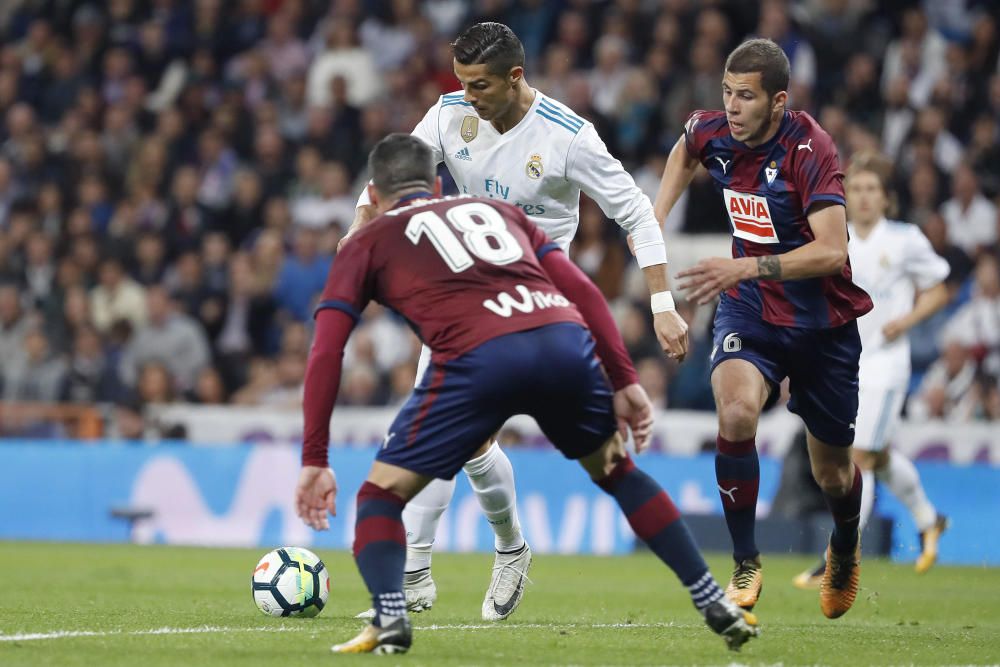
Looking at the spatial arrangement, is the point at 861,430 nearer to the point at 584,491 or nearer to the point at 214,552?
the point at 584,491

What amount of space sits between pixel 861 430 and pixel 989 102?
6.32m

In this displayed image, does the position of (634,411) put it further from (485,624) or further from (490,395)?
(485,624)

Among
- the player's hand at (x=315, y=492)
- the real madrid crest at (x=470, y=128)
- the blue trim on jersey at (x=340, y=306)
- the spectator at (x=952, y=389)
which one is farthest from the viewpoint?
the spectator at (x=952, y=389)

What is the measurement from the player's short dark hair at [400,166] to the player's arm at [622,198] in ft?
5.28

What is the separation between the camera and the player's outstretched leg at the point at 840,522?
7.66 meters

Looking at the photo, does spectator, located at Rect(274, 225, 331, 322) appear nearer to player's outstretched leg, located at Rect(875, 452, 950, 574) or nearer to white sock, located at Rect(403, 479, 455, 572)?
player's outstretched leg, located at Rect(875, 452, 950, 574)

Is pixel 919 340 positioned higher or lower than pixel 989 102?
lower

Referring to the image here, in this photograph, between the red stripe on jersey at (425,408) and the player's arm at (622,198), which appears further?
the player's arm at (622,198)

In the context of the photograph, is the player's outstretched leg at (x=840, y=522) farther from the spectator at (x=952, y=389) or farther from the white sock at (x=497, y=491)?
the spectator at (x=952, y=389)

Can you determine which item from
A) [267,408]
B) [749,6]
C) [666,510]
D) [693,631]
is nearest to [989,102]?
[749,6]

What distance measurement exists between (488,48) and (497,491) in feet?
6.65

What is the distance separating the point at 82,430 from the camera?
51.8 feet

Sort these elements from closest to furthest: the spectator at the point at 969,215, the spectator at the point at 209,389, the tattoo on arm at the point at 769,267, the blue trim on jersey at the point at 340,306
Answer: the blue trim on jersey at the point at 340,306 < the tattoo on arm at the point at 769,267 < the spectator at the point at 969,215 < the spectator at the point at 209,389

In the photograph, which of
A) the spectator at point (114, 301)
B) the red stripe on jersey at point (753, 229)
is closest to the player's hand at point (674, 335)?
the red stripe on jersey at point (753, 229)
